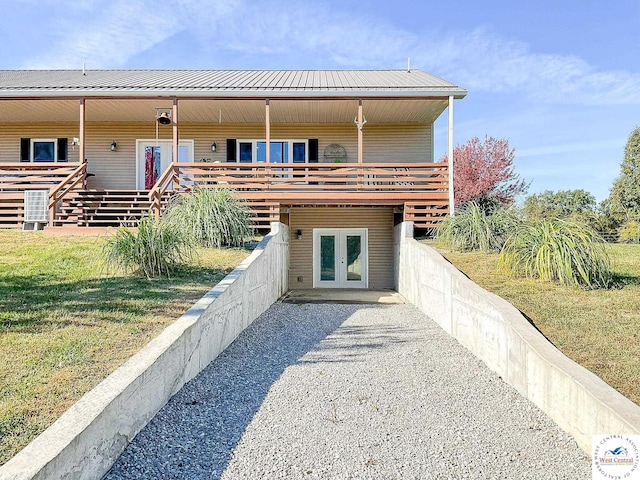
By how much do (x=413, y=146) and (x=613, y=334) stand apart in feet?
34.9

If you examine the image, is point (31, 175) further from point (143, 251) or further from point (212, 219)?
point (143, 251)

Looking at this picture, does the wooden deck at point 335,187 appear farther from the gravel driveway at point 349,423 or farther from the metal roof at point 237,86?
the gravel driveway at point 349,423

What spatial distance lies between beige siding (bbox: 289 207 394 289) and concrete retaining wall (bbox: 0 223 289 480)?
23.5ft

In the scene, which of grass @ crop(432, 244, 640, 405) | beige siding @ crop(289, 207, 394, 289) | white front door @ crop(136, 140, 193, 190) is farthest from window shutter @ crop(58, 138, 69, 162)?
grass @ crop(432, 244, 640, 405)

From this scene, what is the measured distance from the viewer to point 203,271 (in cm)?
691

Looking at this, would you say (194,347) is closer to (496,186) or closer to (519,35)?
(519,35)

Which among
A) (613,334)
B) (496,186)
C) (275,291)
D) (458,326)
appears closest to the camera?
(613,334)

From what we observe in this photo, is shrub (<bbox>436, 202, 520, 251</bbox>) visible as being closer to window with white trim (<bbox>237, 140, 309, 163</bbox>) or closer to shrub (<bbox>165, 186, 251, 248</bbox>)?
shrub (<bbox>165, 186, 251, 248</bbox>)

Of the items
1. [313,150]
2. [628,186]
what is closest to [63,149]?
[313,150]

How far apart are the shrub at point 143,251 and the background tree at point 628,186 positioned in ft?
84.3

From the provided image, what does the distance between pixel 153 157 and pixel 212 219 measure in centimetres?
702

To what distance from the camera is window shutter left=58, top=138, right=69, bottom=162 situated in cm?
1432

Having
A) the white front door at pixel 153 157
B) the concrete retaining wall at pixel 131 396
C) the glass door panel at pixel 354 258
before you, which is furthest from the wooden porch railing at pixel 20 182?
the concrete retaining wall at pixel 131 396

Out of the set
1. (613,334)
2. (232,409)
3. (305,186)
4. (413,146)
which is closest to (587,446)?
(613,334)
